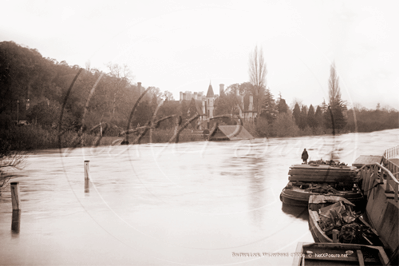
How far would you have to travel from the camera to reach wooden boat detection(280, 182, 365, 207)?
498 inches

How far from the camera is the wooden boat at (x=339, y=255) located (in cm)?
651

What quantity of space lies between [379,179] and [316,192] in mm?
3096

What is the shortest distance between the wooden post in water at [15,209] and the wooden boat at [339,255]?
31.2 ft

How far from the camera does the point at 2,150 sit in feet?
56.5

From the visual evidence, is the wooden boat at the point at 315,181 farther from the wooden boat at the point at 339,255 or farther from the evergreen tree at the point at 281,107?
the evergreen tree at the point at 281,107

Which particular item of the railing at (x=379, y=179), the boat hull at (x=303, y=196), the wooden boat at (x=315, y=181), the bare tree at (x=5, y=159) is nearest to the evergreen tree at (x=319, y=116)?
the railing at (x=379, y=179)

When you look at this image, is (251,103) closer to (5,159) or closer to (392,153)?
(392,153)

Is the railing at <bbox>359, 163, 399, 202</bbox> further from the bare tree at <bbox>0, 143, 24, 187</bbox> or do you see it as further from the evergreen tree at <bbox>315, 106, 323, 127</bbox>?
the evergreen tree at <bbox>315, 106, 323, 127</bbox>

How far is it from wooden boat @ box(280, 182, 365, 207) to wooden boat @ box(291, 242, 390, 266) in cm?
565

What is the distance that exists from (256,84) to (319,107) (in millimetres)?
15159

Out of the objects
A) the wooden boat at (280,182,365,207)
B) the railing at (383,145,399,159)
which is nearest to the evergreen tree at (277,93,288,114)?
the railing at (383,145,399,159)

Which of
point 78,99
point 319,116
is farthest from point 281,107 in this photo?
point 78,99

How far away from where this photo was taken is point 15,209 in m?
13.7

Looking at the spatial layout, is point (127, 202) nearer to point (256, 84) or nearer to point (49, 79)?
point (49, 79)
